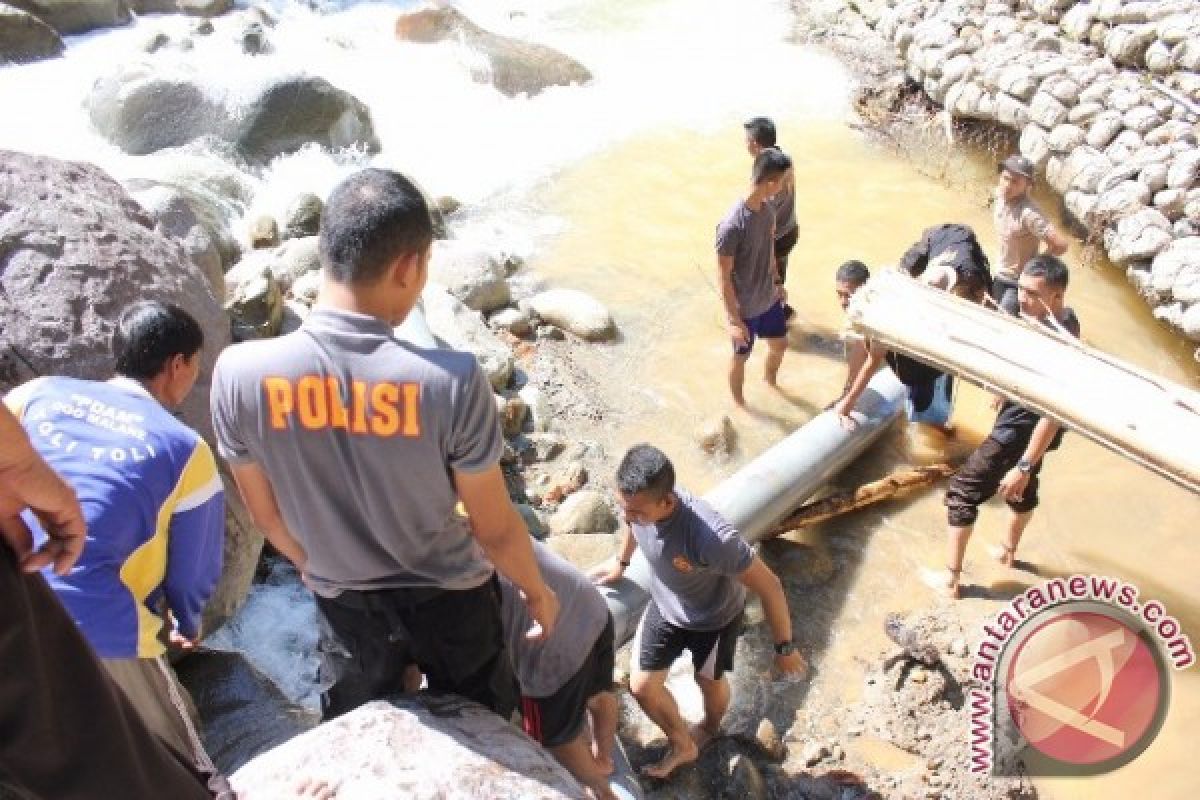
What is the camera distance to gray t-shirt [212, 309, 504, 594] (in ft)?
7.27

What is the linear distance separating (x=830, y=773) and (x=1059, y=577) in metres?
1.92

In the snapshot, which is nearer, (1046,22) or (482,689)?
(482,689)

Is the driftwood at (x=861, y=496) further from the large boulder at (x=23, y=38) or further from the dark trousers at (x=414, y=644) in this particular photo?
the large boulder at (x=23, y=38)

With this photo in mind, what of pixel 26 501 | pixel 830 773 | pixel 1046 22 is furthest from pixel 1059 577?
pixel 1046 22

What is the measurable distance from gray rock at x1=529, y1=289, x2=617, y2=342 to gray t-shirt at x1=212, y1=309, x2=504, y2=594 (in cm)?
466

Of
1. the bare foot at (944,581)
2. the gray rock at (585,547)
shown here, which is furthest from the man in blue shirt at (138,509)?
the bare foot at (944,581)

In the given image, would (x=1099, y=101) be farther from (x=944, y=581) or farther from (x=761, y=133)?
(x=944, y=581)

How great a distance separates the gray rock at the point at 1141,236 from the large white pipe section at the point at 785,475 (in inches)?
105

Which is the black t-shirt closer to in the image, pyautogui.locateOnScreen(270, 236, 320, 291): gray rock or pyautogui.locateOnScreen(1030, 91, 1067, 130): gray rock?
pyautogui.locateOnScreen(1030, 91, 1067, 130): gray rock

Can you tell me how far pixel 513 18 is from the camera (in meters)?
13.1

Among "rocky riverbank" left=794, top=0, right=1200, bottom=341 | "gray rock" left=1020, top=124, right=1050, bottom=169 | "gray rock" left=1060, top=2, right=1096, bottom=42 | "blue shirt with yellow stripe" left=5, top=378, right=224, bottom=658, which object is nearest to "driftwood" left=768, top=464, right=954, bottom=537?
"rocky riverbank" left=794, top=0, right=1200, bottom=341

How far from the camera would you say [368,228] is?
7.29ft

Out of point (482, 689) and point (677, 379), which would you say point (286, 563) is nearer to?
point (482, 689)

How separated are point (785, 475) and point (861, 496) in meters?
0.59
